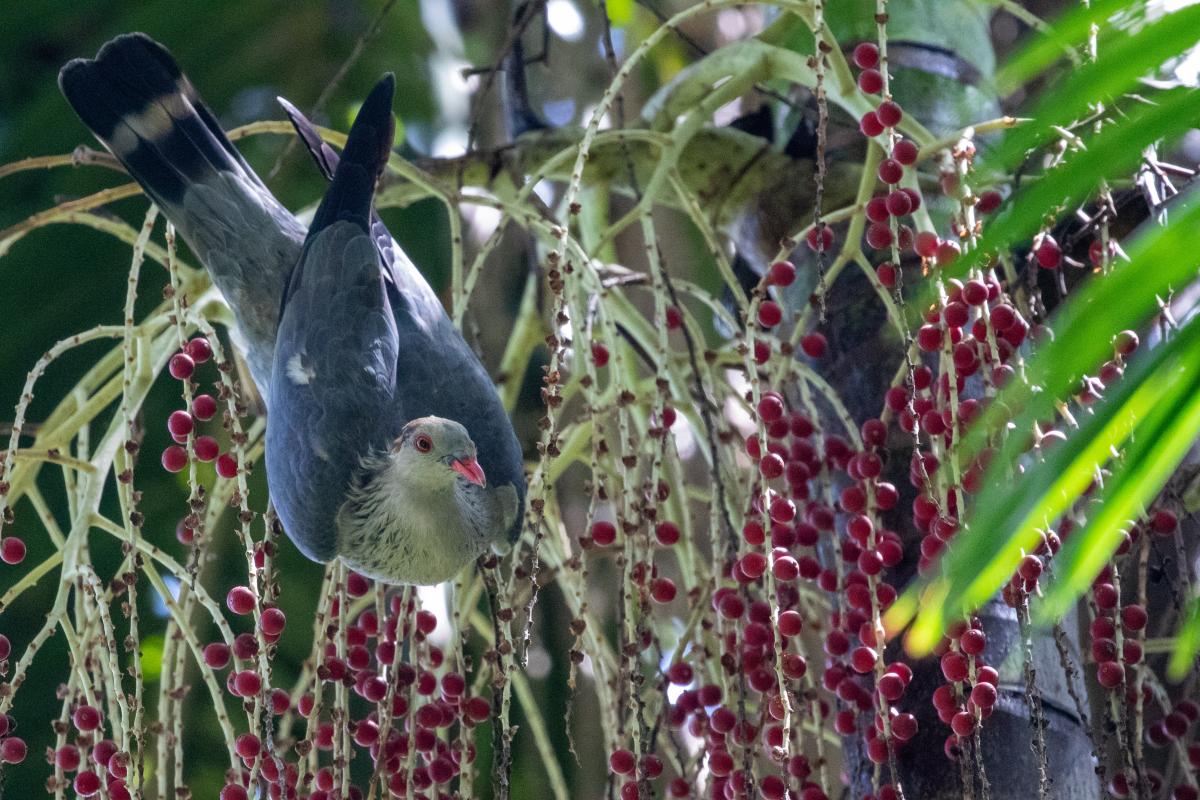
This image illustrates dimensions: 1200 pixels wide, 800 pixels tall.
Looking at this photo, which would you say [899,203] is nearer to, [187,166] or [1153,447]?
[187,166]

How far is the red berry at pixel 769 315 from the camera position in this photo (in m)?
1.86

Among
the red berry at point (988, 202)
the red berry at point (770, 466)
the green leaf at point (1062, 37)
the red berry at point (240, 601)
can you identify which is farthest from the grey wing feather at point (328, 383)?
the green leaf at point (1062, 37)

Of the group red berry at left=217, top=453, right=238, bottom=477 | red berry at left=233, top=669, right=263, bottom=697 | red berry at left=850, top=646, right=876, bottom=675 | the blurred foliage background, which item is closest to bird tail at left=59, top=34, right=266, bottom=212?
the blurred foliage background

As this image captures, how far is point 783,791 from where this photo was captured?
1.44 metres

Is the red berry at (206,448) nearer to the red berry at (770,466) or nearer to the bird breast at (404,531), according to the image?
the bird breast at (404,531)

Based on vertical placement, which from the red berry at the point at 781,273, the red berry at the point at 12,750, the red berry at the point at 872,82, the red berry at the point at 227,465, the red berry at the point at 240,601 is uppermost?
the red berry at the point at 872,82

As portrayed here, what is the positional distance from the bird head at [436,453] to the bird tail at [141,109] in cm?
55

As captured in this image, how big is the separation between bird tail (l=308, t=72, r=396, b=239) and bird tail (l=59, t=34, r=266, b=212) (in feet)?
0.99

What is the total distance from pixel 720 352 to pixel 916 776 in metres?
0.64

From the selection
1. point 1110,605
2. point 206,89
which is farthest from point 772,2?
point 206,89

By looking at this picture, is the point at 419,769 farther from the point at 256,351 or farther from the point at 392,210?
the point at 392,210

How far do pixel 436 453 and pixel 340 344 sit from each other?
7.5 inches

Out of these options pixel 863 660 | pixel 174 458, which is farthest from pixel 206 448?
pixel 863 660

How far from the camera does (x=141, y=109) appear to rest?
214 centimetres
